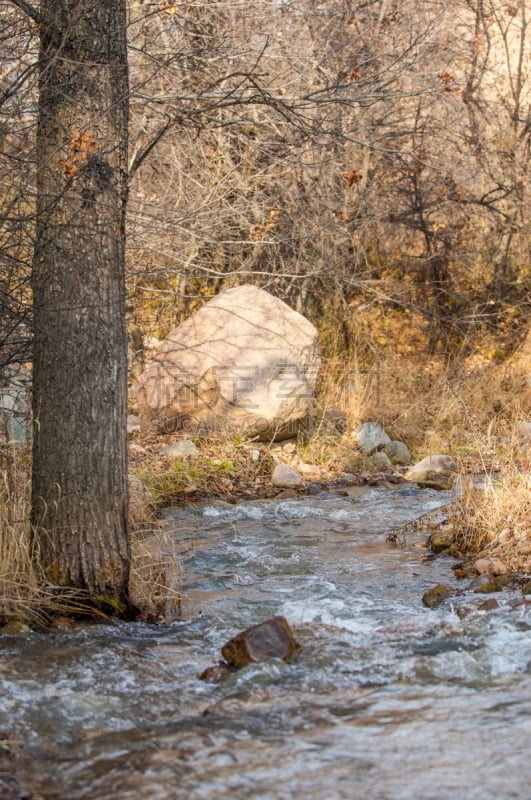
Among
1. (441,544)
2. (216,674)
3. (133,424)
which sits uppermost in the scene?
(133,424)

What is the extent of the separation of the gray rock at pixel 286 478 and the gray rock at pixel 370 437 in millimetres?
1395

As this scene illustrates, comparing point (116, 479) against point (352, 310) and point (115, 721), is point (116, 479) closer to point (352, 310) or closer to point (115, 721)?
point (115, 721)

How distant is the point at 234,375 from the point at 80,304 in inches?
212

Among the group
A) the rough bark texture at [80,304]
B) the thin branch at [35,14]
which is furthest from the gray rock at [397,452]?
the thin branch at [35,14]

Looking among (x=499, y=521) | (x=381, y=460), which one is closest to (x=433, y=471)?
(x=381, y=460)

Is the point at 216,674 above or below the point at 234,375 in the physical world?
below

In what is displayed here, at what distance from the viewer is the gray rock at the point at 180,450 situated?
9.72 meters

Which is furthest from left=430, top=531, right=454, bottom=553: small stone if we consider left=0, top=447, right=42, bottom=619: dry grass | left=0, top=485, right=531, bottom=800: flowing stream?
left=0, top=447, right=42, bottom=619: dry grass

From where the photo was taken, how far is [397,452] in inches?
429

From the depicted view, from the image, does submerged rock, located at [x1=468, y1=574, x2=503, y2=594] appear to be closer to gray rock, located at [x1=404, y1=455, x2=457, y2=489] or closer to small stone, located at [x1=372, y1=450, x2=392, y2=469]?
gray rock, located at [x1=404, y1=455, x2=457, y2=489]

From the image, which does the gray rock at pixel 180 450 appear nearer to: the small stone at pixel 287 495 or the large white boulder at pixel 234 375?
the large white boulder at pixel 234 375

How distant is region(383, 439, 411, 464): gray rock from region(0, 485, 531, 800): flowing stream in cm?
450

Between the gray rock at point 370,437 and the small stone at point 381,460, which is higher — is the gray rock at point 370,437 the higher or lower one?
the higher one

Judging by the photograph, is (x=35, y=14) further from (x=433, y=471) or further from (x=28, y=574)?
(x=433, y=471)
